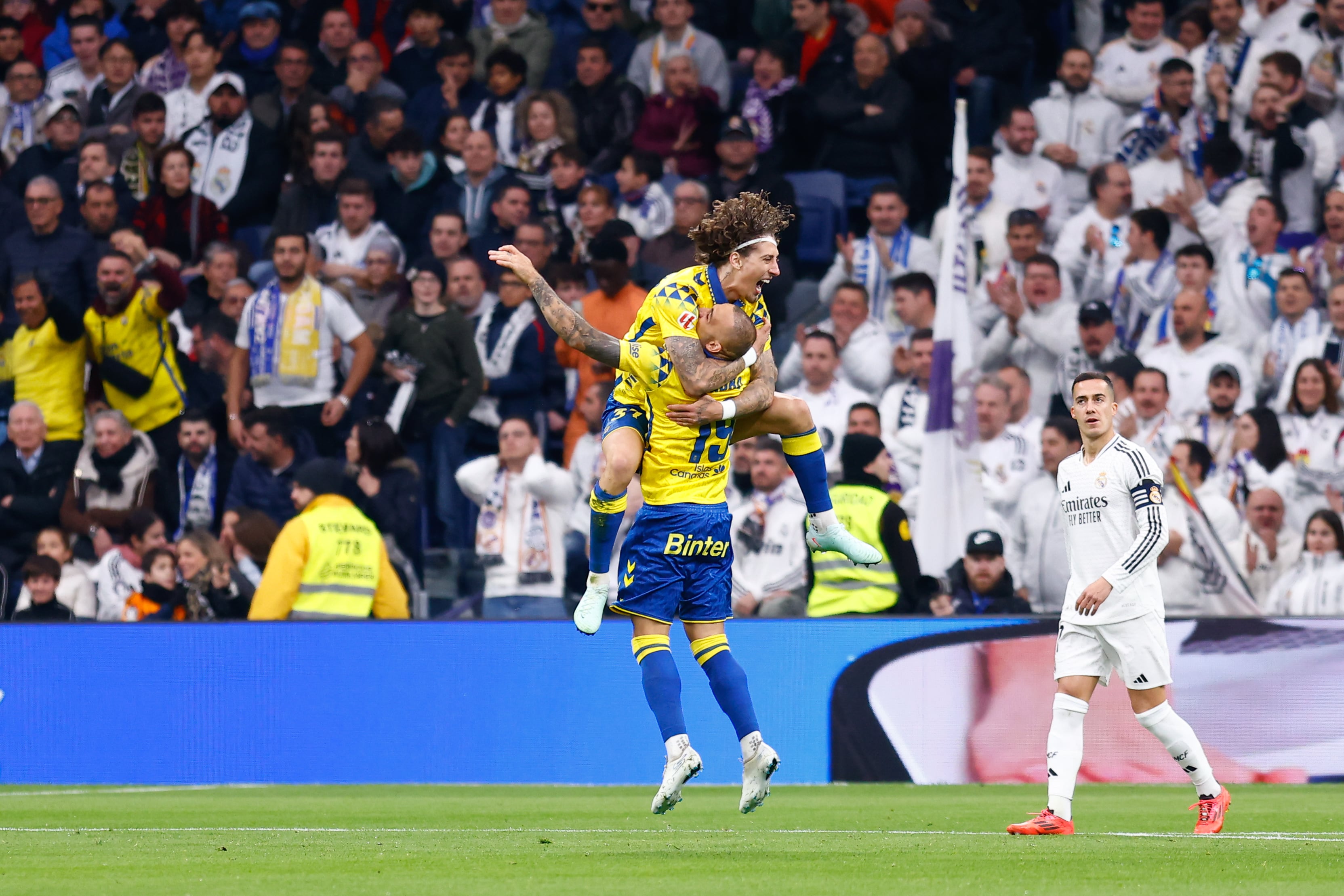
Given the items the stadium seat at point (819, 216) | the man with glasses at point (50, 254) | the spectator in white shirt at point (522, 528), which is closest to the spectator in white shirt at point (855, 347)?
the stadium seat at point (819, 216)

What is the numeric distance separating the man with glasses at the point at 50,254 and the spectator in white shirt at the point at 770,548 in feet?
22.5

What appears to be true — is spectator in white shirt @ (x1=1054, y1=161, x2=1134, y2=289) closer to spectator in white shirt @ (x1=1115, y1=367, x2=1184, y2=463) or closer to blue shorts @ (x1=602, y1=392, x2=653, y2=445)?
spectator in white shirt @ (x1=1115, y1=367, x2=1184, y2=463)

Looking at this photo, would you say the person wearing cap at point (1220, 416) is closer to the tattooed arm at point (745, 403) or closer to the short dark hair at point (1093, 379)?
the short dark hair at point (1093, 379)

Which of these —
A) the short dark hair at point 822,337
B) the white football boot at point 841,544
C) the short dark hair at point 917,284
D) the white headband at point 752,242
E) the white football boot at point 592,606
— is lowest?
the white football boot at point 592,606

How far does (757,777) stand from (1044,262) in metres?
8.55

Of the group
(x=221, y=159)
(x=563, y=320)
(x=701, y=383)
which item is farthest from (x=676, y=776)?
(x=221, y=159)

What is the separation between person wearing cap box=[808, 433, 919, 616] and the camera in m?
12.2

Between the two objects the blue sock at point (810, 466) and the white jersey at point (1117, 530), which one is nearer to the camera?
the white jersey at point (1117, 530)

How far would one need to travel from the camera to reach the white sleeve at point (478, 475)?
14.0 metres

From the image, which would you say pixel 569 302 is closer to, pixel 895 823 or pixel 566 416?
pixel 566 416

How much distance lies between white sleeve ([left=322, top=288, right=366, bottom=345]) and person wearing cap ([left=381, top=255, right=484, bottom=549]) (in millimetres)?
287

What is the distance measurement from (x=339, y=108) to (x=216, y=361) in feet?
10.3

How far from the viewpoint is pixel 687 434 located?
7832 mm

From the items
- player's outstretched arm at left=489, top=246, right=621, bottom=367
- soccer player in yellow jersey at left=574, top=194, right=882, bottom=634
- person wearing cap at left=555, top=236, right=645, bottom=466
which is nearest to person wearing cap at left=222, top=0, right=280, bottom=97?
person wearing cap at left=555, top=236, right=645, bottom=466
